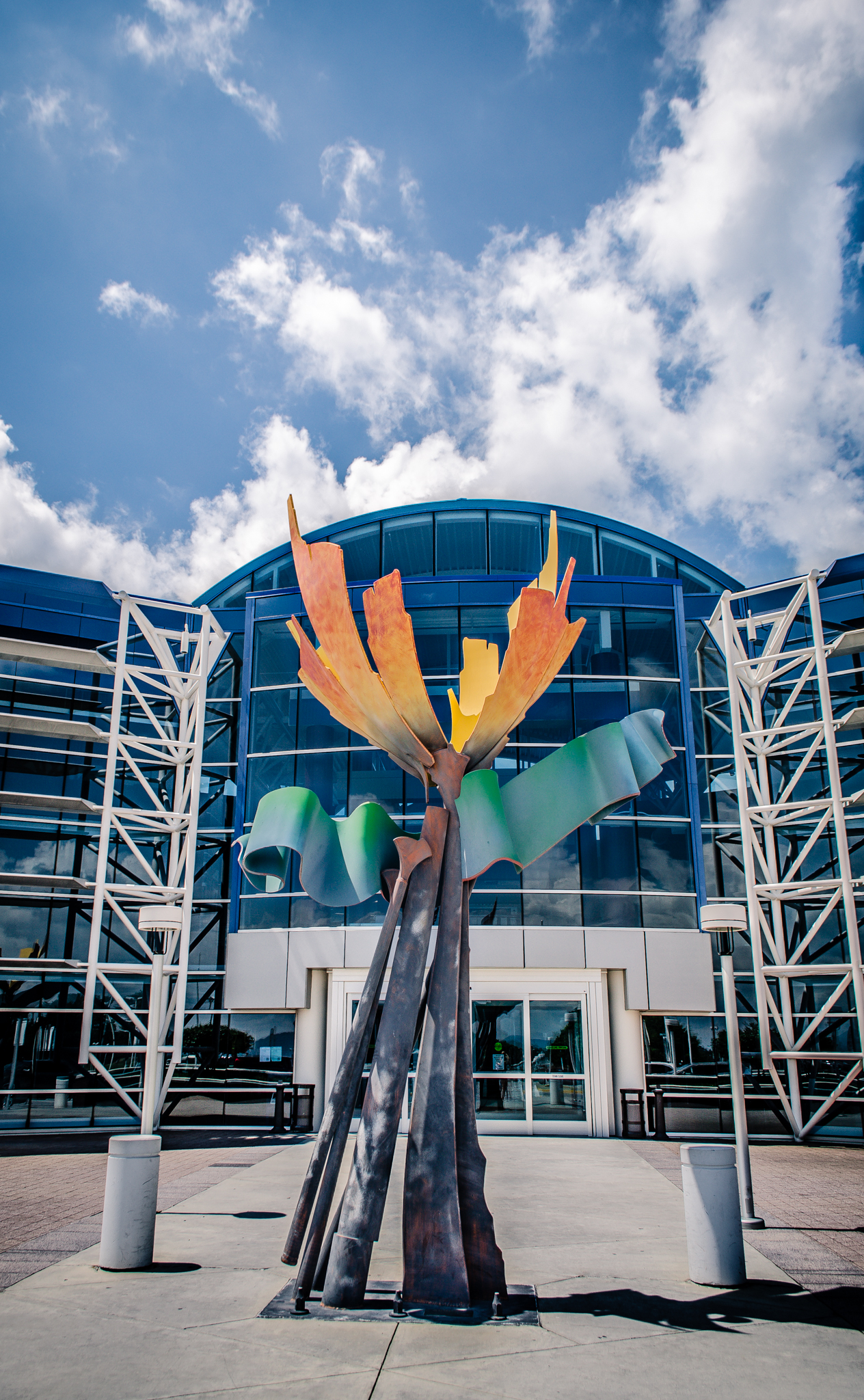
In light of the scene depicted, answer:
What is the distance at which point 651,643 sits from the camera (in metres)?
20.7

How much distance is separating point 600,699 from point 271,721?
24.8ft

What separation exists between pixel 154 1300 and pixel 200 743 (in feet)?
46.2

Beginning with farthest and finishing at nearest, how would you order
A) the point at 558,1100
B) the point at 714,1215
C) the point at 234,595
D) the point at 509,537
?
the point at 234,595
the point at 509,537
the point at 558,1100
the point at 714,1215

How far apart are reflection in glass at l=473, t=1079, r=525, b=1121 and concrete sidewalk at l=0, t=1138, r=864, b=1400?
9.72 m

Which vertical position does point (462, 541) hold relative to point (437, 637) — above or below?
above

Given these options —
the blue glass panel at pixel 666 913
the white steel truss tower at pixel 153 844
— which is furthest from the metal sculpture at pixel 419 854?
the blue glass panel at pixel 666 913

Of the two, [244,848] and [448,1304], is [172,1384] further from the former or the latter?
[244,848]

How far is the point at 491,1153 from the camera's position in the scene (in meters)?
14.8

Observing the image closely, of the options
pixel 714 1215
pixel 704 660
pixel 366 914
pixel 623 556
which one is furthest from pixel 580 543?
pixel 714 1215

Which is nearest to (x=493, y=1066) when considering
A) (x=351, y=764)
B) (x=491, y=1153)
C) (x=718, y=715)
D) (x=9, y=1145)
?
(x=491, y=1153)

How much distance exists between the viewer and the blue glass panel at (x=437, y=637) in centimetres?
2086

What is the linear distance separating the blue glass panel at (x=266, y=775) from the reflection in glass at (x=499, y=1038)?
20.7 feet

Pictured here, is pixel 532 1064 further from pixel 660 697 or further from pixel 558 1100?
pixel 660 697

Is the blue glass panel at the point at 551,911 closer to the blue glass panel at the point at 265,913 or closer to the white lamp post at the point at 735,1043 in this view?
the blue glass panel at the point at 265,913
